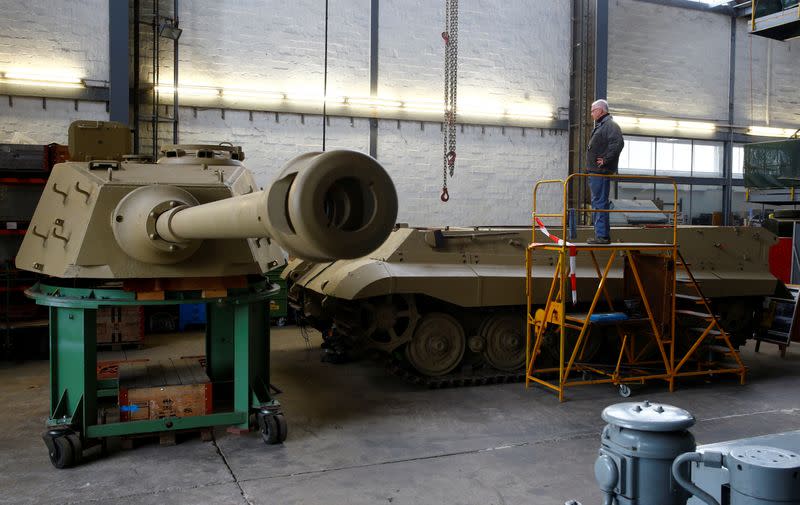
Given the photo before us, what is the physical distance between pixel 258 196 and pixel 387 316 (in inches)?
208

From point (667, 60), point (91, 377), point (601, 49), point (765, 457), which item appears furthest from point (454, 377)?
point (667, 60)

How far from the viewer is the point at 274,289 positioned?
23.4 feet

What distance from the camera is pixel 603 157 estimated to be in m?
9.01

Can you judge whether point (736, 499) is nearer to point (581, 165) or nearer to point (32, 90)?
point (32, 90)

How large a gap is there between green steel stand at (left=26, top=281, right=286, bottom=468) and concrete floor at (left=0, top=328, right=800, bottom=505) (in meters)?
0.21

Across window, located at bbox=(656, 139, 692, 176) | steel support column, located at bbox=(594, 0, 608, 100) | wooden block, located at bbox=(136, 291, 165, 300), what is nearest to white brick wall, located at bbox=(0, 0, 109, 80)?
wooden block, located at bbox=(136, 291, 165, 300)

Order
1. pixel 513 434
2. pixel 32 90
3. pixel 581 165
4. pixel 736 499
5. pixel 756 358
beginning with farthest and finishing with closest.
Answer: pixel 581 165, pixel 32 90, pixel 756 358, pixel 513 434, pixel 736 499

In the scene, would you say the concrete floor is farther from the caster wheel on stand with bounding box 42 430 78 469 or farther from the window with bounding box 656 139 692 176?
the window with bounding box 656 139 692 176

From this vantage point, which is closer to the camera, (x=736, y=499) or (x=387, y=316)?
(x=736, y=499)

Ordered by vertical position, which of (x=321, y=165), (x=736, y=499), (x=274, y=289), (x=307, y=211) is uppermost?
(x=321, y=165)

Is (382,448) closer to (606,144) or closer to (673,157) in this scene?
(606,144)

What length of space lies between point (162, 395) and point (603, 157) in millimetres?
5733

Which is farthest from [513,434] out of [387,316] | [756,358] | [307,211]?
[756,358]

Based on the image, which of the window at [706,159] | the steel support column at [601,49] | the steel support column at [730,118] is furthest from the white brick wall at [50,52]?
the steel support column at [730,118]
